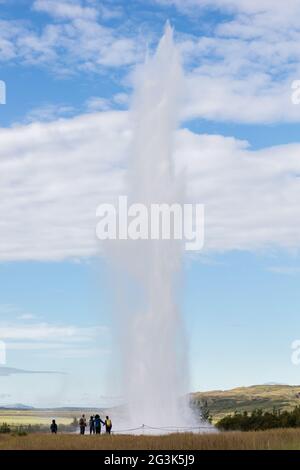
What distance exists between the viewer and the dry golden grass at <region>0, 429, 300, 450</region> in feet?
91.9

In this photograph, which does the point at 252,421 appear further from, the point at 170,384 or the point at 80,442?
the point at 80,442

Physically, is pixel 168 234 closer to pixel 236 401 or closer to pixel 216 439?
pixel 216 439

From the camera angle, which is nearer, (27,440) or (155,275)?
(27,440)

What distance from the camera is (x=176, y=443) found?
2850cm

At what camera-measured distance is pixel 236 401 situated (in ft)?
552

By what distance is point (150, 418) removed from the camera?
4131 centimetres

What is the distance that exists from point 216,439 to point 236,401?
468ft

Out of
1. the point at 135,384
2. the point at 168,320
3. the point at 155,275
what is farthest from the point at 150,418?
the point at 155,275

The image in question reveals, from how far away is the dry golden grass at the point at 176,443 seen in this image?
28.0 m
